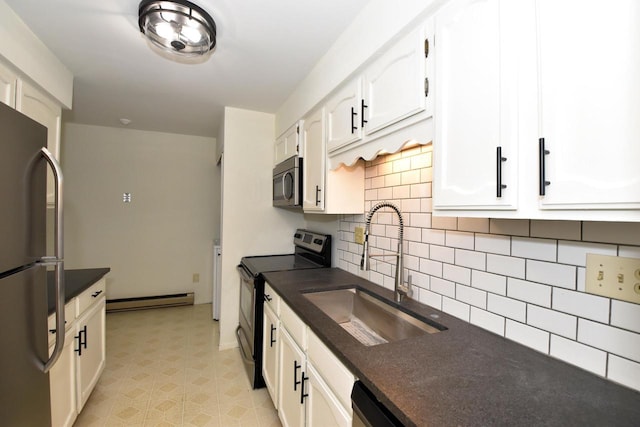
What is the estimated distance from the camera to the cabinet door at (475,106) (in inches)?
31.3

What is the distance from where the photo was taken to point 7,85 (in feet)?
5.04

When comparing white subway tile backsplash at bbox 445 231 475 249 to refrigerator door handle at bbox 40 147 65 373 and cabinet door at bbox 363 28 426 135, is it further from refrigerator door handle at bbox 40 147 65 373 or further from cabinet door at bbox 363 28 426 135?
refrigerator door handle at bbox 40 147 65 373

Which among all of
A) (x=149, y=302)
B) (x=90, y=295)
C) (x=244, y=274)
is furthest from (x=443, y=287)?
(x=149, y=302)

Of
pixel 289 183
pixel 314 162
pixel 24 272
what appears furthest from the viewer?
pixel 289 183

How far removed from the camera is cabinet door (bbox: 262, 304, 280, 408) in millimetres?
1797

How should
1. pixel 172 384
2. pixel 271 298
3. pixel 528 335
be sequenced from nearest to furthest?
1. pixel 528 335
2. pixel 271 298
3. pixel 172 384

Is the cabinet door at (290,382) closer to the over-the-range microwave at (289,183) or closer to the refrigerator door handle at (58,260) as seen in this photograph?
the refrigerator door handle at (58,260)

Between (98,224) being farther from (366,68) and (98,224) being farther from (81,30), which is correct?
(366,68)

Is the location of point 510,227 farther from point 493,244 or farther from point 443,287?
point 443,287

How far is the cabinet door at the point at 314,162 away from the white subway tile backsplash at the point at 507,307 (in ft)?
3.75

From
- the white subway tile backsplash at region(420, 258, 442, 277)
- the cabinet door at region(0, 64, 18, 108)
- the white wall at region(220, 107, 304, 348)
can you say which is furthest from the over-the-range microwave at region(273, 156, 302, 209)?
the cabinet door at region(0, 64, 18, 108)

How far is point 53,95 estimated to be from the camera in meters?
1.92

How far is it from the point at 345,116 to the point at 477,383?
1.36 metres

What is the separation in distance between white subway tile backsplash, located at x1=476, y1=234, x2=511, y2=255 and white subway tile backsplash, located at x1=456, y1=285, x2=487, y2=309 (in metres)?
0.17
